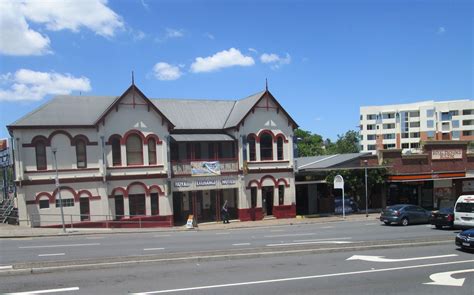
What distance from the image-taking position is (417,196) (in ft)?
137

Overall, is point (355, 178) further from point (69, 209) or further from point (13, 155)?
point (13, 155)

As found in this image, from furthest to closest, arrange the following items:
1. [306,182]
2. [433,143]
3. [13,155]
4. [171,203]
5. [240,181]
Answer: [433,143]
[306,182]
[240,181]
[171,203]
[13,155]

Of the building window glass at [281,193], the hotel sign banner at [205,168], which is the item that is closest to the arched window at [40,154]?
the hotel sign banner at [205,168]

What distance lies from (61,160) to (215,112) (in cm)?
1292

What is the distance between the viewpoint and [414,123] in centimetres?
10331

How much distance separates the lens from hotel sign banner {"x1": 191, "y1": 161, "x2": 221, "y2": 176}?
32812mm

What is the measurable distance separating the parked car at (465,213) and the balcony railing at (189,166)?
612 inches

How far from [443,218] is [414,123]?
83.3 m

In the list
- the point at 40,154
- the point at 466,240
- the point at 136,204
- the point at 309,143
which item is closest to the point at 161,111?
the point at 136,204

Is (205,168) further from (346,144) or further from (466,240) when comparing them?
(346,144)

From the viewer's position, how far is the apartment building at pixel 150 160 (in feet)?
93.8

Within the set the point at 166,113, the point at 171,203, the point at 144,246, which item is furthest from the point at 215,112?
the point at 144,246

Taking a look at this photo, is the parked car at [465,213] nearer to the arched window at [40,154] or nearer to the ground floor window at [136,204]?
the ground floor window at [136,204]

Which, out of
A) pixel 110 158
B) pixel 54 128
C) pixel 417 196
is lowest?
pixel 417 196
